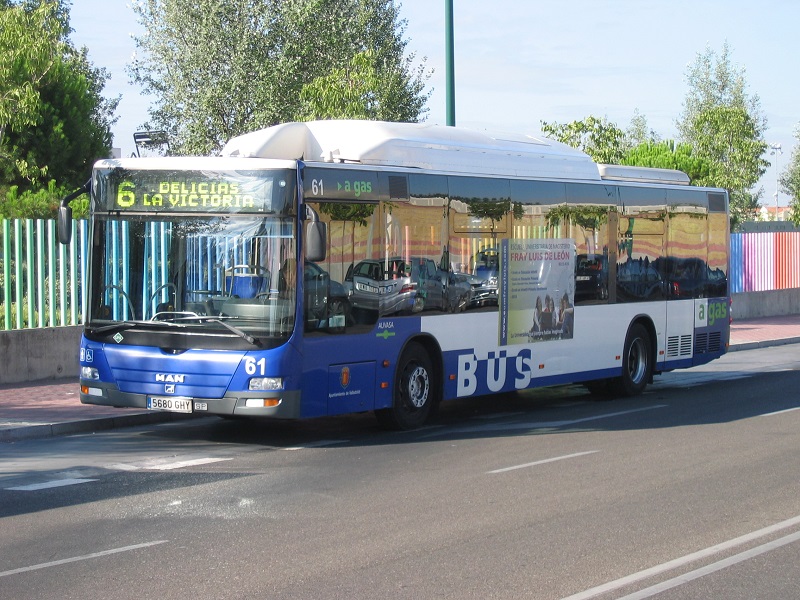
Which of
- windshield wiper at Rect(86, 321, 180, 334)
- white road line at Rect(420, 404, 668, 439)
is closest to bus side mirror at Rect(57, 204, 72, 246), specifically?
windshield wiper at Rect(86, 321, 180, 334)

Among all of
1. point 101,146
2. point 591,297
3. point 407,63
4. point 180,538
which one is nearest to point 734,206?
point 407,63

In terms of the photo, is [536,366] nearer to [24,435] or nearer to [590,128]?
[24,435]

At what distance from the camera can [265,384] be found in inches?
454

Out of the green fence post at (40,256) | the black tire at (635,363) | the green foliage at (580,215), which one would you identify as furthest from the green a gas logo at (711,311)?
the green fence post at (40,256)

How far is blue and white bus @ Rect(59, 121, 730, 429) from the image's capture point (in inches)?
458

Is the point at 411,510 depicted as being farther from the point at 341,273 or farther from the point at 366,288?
the point at 366,288

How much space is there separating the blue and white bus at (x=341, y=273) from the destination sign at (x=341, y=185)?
22 millimetres

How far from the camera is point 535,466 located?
1081 centimetres

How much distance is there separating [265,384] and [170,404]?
1.02 m

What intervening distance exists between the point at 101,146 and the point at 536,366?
20.4 metres

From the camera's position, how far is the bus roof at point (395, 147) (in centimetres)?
1276

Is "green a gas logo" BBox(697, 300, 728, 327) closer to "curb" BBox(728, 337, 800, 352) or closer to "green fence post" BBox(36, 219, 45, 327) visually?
"curb" BBox(728, 337, 800, 352)

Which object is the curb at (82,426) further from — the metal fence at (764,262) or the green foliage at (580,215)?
the metal fence at (764,262)

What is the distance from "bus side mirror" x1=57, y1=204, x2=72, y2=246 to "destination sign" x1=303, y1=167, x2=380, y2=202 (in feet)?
8.50
